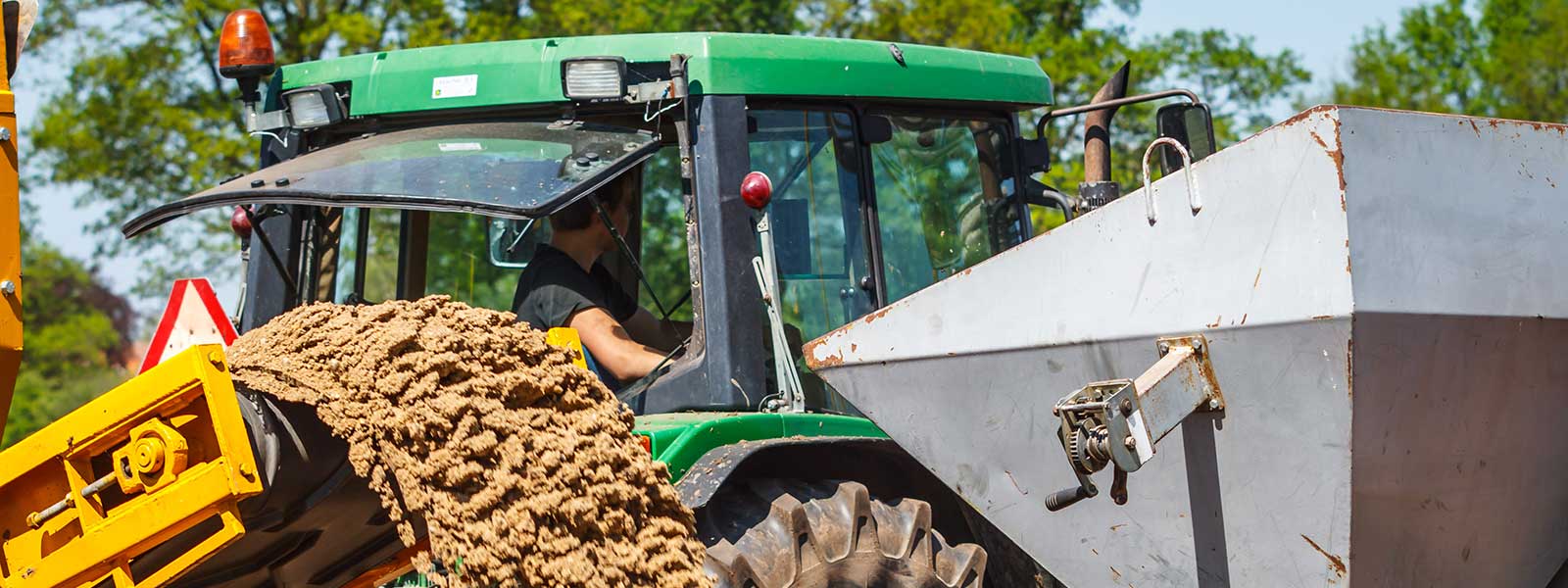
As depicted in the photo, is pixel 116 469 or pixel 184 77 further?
pixel 184 77

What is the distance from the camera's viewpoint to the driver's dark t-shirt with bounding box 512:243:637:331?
3895mm

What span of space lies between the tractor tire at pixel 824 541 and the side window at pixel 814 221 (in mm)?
439

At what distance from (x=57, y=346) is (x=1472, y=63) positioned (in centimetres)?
2126

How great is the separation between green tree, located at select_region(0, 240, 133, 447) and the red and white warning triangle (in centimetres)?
1536

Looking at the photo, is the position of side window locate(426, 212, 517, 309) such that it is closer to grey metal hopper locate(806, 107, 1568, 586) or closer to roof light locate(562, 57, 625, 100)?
roof light locate(562, 57, 625, 100)

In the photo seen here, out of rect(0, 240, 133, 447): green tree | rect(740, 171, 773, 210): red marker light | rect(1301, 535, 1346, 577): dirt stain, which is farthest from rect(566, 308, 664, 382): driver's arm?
rect(0, 240, 133, 447): green tree

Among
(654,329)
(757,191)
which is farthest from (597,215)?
(757,191)

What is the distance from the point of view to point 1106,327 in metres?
3.09

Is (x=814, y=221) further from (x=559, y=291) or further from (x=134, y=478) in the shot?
(x=134, y=478)

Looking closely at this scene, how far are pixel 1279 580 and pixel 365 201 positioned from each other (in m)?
1.97

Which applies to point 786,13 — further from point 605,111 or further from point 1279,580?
point 1279,580

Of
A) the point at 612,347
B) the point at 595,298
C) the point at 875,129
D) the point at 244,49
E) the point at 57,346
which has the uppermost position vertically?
the point at 57,346

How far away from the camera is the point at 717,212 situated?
11.9 feet

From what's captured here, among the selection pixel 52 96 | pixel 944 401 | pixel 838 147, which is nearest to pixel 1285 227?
pixel 944 401
